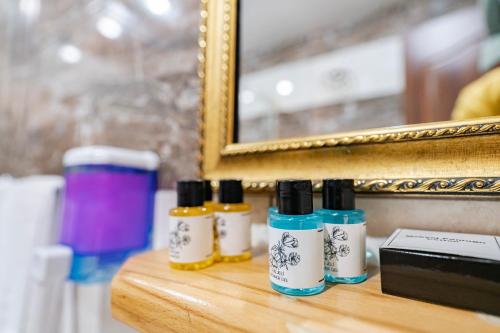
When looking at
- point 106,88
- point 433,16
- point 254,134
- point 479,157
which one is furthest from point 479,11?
point 106,88

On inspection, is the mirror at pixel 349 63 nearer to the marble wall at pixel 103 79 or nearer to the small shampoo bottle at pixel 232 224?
the marble wall at pixel 103 79

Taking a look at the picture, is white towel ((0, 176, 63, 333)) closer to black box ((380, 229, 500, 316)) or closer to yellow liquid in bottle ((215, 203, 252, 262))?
yellow liquid in bottle ((215, 203, 252, 262))

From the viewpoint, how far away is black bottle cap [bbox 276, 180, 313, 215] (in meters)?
0.28

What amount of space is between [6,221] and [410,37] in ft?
3.17

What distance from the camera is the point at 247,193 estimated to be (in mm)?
468

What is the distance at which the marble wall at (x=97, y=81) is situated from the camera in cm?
59

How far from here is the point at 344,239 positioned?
0.98 ft

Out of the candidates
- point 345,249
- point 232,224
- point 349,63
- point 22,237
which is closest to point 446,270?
point 345,249

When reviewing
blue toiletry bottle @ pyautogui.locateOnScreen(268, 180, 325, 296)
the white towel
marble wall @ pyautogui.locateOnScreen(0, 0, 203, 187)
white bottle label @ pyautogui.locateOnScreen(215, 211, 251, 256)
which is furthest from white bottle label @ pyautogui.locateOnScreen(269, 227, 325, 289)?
the white towel

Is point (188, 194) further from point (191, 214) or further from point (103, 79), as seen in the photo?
point (103, 79)

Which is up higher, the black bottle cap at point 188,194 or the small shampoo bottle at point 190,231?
the black bottle cap at point 188,194

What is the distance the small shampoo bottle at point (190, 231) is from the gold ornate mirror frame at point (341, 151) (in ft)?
0.35

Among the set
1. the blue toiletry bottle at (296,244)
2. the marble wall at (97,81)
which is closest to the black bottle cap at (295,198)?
the blue toiletry bottle at (296,244)

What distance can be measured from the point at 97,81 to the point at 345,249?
78 centimetres
